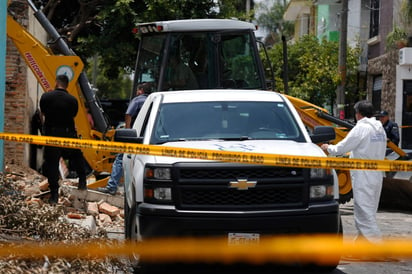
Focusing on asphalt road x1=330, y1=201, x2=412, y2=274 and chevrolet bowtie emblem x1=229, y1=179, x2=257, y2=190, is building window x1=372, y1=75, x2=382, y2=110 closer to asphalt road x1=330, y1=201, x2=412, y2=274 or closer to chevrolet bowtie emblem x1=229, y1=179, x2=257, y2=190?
asphalt road x1=330, y1=201, x2=412, y2=274

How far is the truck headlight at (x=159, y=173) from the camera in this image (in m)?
7.18

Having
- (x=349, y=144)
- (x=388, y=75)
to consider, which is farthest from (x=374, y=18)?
(x=349, y=144)

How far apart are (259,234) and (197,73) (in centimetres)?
664

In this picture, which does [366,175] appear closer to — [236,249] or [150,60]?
[236,249]

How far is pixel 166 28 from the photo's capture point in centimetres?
1323

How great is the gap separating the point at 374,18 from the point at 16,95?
18.4 m

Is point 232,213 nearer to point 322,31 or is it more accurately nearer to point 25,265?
point 25,265

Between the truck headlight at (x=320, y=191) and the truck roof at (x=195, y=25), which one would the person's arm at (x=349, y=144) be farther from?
the truck roof at (x=195, y=25)

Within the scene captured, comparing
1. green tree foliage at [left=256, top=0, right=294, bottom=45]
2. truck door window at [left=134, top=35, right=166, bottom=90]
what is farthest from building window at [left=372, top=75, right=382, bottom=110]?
green tree foliage at [left=256, top=0, right=294, bottom=45]

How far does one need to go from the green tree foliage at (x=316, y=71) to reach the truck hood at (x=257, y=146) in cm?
1756

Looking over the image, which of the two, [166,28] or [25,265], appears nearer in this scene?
[25,265]

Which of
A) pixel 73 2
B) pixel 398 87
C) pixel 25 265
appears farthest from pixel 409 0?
pixel 25 265

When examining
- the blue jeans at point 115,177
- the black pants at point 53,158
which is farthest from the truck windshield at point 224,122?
the blue jeans at point 115,177

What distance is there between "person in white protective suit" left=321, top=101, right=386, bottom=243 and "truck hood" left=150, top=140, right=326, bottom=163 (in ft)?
3.64
